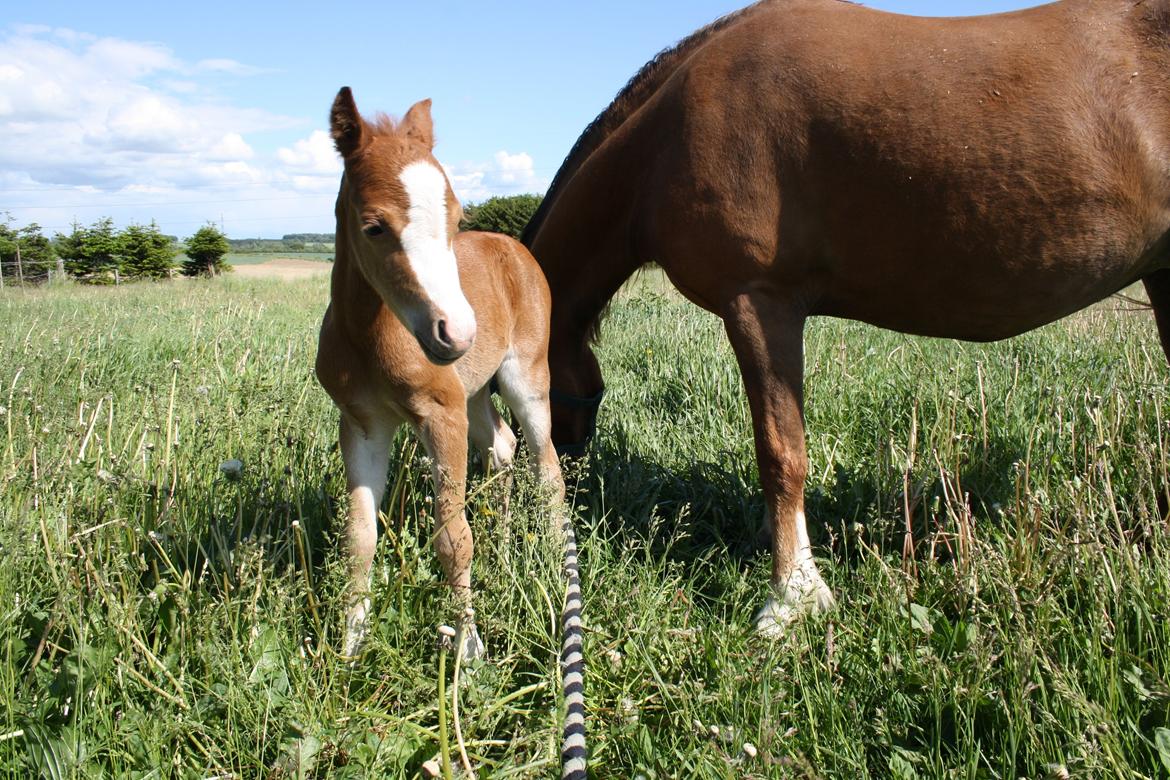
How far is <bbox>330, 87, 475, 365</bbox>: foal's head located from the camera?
2223 millimetres

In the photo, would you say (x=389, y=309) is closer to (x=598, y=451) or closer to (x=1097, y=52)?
(x=598, y=451)

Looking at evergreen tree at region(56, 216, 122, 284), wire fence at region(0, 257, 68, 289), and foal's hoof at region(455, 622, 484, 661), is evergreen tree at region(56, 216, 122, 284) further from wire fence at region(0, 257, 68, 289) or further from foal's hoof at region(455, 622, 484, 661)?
foal's hoof at region(455, 622, 484, 661)

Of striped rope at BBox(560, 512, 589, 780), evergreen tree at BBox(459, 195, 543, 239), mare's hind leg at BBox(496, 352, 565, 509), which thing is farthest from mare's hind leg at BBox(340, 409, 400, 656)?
evergreen tree at BBox(459, 195, 543, 239)

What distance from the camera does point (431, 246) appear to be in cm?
227

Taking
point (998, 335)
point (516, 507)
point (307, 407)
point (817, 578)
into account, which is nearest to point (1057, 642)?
point (817, 578)

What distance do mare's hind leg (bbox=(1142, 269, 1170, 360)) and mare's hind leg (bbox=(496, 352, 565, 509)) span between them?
2.68 meters

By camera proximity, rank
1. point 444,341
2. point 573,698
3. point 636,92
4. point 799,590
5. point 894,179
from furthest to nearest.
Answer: point 636,92
point 894,179
point 799,590
point 444,341
point 573,698

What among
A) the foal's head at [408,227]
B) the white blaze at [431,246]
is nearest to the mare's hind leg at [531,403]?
the foal's head at [408,227]

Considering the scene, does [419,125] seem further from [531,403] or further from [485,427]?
[485,427]

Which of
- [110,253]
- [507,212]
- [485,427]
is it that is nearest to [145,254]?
[110,253]

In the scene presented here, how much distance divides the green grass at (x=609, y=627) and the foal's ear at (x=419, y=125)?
1.17 meters

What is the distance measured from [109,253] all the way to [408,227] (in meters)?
37.4

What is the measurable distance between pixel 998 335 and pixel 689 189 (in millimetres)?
1405

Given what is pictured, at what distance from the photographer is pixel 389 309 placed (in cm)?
260
